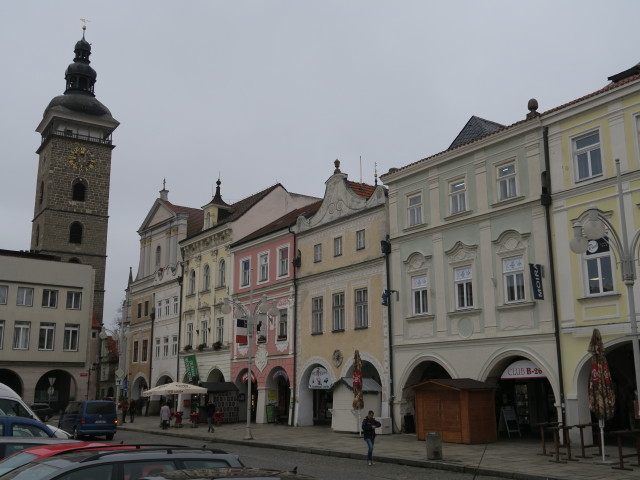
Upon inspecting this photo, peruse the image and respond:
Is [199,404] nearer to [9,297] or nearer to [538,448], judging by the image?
[9,297]

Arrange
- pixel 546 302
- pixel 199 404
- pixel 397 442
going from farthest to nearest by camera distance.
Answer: pixel 199 404 < pixel 397 442 < pixel 546 302

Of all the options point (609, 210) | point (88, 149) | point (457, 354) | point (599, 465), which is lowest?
point (599, 465)

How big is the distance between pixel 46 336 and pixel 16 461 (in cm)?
4900

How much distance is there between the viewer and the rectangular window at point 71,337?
53.6 meters

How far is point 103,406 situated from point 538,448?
1906 cm

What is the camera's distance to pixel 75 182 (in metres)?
74.7

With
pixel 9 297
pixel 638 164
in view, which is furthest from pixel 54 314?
pixel 638 164

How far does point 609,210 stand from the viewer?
2209 cm

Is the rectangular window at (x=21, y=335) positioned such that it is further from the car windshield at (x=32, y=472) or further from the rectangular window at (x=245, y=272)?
the car windshield at (x=32, y=472)

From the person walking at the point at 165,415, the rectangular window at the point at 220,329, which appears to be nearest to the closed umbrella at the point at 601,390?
the person walking at the point at 165,415

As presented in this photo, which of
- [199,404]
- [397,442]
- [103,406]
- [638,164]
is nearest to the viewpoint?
[638,164]

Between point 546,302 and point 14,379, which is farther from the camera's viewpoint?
point 14,379

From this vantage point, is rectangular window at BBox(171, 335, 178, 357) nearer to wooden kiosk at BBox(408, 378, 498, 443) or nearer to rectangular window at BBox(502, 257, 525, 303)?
wooden kiosk at BBox(408, 378, 498, 443)

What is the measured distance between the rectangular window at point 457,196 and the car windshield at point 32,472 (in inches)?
894
